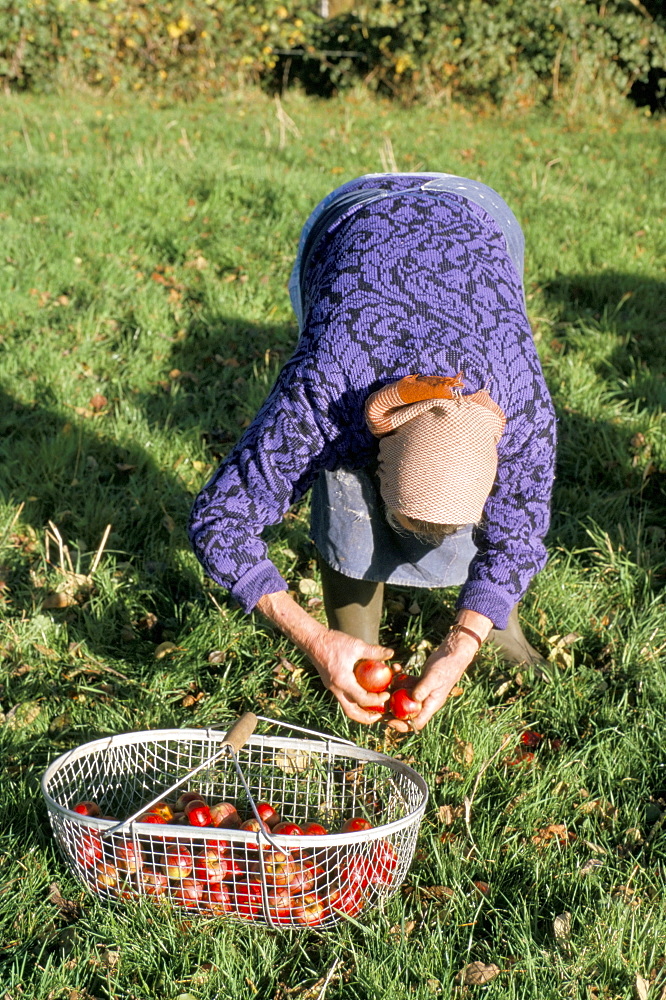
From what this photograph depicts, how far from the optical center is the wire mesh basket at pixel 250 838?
6.61 feet

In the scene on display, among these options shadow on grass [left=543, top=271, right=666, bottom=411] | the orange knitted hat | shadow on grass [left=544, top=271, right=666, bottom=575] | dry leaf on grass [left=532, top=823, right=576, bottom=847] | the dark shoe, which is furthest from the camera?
shadow on grass [left=543, top=271, right=666, bottom=411]

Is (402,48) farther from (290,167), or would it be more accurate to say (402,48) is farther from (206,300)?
(206,300)

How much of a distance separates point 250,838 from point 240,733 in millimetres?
274

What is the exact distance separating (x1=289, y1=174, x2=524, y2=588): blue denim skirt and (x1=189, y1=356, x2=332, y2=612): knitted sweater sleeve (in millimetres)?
332

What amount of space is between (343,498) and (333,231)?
0.87 m

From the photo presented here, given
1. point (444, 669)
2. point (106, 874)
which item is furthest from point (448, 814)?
point (106, 874)

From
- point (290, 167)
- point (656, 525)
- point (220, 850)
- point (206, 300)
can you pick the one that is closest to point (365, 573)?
point (220, 850)

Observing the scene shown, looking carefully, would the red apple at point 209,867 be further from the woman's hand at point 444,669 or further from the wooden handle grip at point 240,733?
the woman's hand at point 444,669

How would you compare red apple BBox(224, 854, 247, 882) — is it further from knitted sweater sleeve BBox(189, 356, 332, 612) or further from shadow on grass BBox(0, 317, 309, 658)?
shadow on grass BBox(0, 317, 309, 658)

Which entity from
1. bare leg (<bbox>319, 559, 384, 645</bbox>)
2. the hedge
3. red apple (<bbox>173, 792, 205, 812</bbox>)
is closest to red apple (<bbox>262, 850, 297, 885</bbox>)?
red apple (<bbox>173, 792, 205, 812</bbox>)

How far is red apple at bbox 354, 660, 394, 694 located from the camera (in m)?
2.24

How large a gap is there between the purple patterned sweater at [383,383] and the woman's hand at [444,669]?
1.7 inches

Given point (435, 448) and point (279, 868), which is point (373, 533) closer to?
point (435, 448)

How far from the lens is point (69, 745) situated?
2.70 metres
